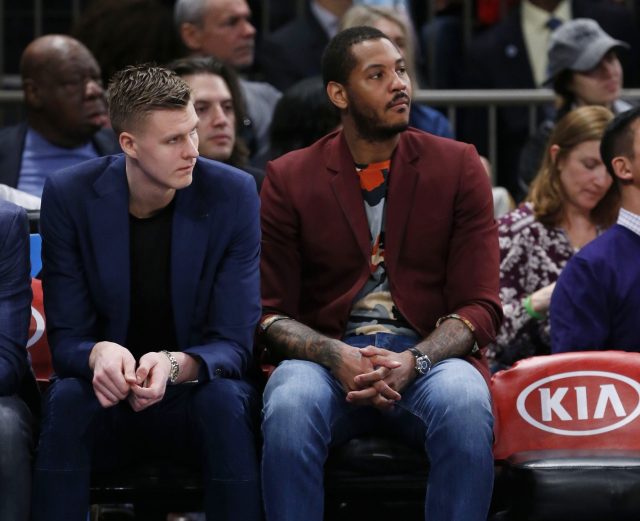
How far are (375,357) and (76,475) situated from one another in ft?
3.07

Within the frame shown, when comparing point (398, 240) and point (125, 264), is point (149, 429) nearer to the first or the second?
point (125, 264)

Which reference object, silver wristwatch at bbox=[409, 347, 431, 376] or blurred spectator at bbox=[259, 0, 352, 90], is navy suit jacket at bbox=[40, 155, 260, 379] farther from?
blurred spectator at bbox=[259, 0, 352, 90]

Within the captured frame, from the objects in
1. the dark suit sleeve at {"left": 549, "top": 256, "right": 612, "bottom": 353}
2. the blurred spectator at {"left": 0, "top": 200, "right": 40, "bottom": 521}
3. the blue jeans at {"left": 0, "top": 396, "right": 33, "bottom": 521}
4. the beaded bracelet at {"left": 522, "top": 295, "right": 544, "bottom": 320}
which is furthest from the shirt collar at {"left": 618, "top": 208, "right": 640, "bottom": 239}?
the blue jeans at {"left": 0, "top": 396, "right": 33, "bottom": 521}

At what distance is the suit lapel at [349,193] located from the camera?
15.9 ft

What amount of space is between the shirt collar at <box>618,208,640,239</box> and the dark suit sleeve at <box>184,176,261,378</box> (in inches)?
48.4

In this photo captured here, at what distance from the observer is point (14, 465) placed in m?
4.35

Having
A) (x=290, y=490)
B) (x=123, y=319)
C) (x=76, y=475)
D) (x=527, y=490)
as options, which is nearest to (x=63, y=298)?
(x=123, y=319)

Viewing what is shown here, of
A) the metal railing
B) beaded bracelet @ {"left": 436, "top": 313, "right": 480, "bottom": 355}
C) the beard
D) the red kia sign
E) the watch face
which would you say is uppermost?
the beard

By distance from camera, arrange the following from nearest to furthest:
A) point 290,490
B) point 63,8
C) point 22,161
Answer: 1. point 290,490
2. point 22,161
3. point 63,8

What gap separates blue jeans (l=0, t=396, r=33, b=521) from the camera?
4.32m

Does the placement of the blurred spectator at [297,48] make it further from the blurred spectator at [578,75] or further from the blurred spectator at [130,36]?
the blurred spectator at [578,75]

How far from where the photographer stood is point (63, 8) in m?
8.20

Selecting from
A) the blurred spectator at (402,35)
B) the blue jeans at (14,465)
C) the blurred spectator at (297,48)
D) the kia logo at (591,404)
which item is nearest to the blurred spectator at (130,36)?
the blurred spectator at (297,48)

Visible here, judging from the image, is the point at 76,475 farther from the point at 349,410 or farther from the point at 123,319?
the point at 349,410
